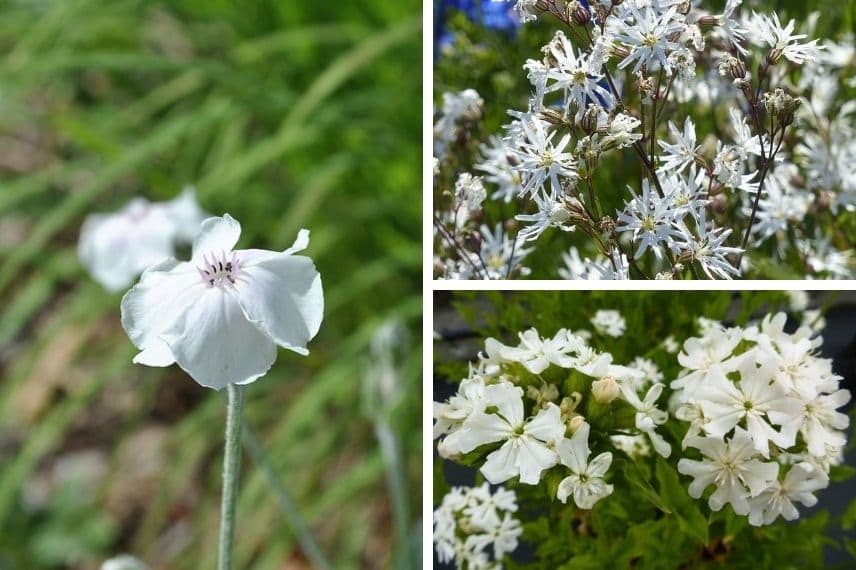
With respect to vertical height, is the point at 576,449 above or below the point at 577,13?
below

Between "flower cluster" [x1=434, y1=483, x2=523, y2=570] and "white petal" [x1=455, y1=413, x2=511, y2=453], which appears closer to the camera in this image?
"white petal" [x1=455, y1=413, x2=511, y2=453]

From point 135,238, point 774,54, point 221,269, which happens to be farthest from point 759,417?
point 135,238

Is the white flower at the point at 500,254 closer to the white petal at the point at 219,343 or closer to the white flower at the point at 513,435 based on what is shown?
the white flower at the point at 513,435

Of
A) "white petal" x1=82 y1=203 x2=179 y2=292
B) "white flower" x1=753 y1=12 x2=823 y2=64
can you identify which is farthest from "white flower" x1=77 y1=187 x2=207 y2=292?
"white flower" x1=753 y1=12 x2=823 y2=64

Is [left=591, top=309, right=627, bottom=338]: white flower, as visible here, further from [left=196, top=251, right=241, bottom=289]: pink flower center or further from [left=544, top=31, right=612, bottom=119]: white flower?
→ [left=196, top=251, right=241, bottom=289]: pink flower center

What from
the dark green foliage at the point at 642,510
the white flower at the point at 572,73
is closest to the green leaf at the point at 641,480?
the dark green foliage at the point at 642,510

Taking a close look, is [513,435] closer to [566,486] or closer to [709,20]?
[566,486]
